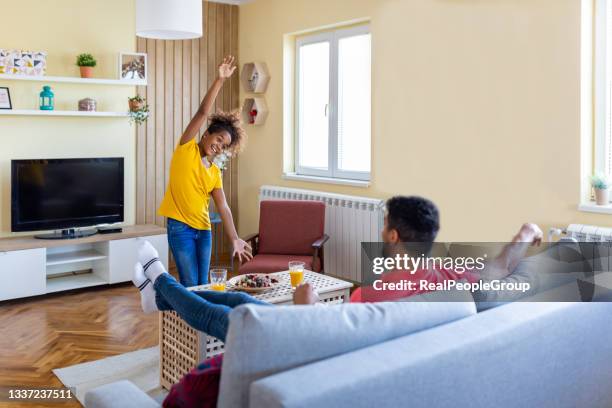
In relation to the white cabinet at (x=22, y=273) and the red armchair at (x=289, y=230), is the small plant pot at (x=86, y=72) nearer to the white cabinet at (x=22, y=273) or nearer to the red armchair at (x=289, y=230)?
the white cabinet at (x=22, y=273)

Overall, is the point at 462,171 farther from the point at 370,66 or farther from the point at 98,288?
the point at 98,288

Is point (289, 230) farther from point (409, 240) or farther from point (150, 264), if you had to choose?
point (409, 240)

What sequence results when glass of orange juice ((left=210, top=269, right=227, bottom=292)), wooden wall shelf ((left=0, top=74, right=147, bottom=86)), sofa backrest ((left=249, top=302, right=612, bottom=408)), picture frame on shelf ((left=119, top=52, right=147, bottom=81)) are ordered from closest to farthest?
sofa backrest ((left=249, top=302, right=612, bottom=408))
glass of orange juice ((left=210, top=269, right=227, bottom=292))
wooden wall shelf ((left=0, top=74, right=147, bottom=86))
picture frame on shelf ((left=119, top=52, right=147, bottom=81))

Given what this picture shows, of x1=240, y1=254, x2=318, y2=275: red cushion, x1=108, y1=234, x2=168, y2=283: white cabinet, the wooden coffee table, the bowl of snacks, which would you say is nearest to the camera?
the wooden coffee table

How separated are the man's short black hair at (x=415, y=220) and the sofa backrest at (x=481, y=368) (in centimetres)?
35

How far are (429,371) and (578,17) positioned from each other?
9.68ft

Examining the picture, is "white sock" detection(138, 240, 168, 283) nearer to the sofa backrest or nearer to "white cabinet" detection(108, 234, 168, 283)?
the sofa backrest

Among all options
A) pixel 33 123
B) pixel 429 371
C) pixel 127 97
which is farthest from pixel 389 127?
pixel 429 371

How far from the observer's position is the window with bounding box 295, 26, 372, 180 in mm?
5520

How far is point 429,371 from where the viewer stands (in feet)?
5.57

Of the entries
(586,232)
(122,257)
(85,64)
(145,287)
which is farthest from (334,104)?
(145,287)

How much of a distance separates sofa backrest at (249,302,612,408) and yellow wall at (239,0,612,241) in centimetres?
185

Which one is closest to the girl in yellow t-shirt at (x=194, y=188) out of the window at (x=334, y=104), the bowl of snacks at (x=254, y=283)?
the bowl of snacks at (x=254, y=283)

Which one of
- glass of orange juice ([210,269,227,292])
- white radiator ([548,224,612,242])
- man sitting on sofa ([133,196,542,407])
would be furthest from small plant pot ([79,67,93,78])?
white radiator ([548,224,612,242])
